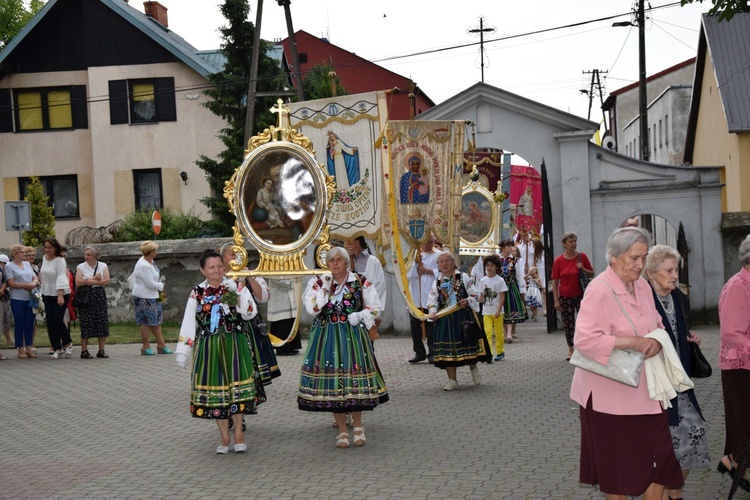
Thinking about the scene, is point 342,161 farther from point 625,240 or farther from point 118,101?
point 118,101

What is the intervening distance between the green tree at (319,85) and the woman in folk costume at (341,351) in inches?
1095

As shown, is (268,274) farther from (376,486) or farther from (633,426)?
(633,426)

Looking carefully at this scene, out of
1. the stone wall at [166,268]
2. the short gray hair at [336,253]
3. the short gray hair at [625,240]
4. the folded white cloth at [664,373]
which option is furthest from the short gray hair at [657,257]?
the stone wall at [166,268]

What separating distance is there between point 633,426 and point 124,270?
18.4 m

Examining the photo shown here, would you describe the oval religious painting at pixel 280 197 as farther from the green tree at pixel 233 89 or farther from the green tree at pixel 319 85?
the green tree at pixel 319 85

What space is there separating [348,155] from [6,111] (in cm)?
2884

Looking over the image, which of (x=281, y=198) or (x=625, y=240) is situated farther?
(x=281, y=198)

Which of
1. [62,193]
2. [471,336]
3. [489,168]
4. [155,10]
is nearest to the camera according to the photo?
[471,336]

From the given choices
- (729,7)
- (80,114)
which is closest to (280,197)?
(729,7)

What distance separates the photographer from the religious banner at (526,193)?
93.3 ft

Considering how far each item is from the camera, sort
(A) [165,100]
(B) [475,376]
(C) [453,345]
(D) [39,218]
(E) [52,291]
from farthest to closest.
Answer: (A) [165,100]
(D) [39,218]
(E) [52,291]
(B) [475,376]
(C) [453,345]

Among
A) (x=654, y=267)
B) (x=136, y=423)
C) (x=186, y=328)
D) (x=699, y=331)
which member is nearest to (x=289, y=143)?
(x=186, y=328)

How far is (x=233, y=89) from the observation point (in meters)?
33.2

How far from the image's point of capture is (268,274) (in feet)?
36.5
